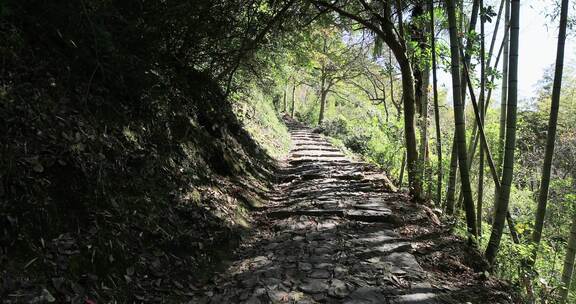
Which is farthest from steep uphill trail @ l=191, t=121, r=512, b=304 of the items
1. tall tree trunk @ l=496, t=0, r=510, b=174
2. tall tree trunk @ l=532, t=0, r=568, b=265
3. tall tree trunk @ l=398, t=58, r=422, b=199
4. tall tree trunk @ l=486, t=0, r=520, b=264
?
tall tree trunk @ l=496, t=0, r=510, b=174

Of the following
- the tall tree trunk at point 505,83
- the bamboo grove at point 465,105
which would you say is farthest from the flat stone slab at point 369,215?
the tall tree trunk at point 505,83

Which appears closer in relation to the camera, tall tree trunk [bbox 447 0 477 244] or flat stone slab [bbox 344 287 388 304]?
flat stone slab [bbox 344 287 388 304]

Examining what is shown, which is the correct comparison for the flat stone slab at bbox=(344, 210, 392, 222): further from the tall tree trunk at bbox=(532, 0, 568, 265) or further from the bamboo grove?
the tall tree trunk at bbox=(532, 0, 568, 265)

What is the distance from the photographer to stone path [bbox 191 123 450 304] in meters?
3.08

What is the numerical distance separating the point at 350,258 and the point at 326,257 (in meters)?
0.23

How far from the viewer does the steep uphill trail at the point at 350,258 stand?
311 centimetres

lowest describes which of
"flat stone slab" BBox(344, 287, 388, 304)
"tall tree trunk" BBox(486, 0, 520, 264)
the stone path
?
"flat stone slab" BBox(344, 287, 388, 304)

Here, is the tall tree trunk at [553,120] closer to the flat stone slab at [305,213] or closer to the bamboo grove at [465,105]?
the bamboo grove at [465,105]

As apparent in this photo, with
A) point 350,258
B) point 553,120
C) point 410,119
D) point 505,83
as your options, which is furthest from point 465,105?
point 350,258

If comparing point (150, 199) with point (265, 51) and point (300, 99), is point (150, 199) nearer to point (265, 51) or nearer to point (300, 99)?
point (265, 51)

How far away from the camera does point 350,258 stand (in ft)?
12.5

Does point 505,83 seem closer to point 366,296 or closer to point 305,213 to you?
point 305,213

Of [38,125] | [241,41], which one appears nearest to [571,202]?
[241,41]

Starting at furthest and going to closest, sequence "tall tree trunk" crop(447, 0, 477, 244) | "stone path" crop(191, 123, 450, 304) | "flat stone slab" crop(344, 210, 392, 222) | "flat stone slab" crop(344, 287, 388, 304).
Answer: "flat stone slab" crop(344, 210, 392, 222) < "tall tree trunk" crop(447, 0, 477, 244) < "stone path" crop(191, 123, 450, 304) < "flat stone slab" crop(344, 287, 388, 304)
